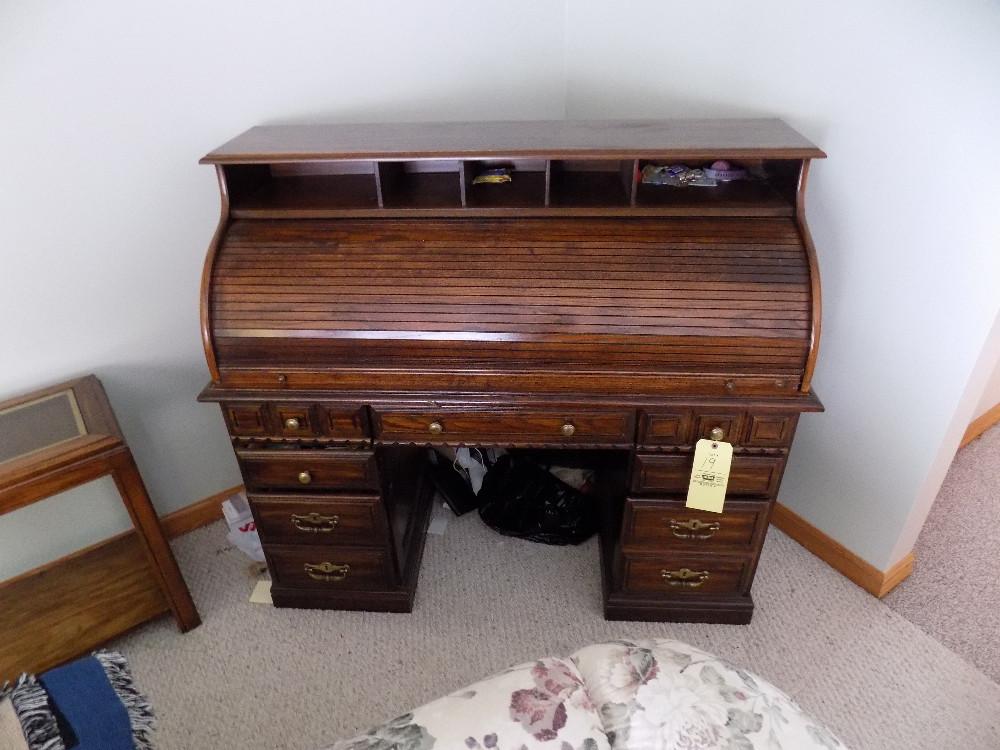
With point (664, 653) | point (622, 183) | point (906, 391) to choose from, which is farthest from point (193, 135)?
point (906, 391)

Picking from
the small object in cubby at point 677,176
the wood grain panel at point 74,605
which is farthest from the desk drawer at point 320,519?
the small object in cubby at point 677,176

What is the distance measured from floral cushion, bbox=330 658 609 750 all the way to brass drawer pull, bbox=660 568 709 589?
26.7 inches

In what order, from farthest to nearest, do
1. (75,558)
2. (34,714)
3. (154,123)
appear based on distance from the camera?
(75,558), (154,123), (34,714)

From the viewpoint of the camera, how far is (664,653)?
0.97 meters

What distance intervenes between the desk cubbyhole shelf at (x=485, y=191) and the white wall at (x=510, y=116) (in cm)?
22

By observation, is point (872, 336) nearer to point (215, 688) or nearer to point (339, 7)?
point (339, 7)

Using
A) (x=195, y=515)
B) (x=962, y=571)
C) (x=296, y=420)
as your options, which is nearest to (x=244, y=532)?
(x=195, y=515)

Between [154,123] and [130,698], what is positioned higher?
[154,123]

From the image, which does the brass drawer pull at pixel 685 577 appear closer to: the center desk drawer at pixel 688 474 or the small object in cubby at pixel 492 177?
the center desk drawer at pixel 688 474

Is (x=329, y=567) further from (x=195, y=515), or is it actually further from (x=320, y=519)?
(x=195, y=515)

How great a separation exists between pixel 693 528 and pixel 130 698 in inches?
42.7

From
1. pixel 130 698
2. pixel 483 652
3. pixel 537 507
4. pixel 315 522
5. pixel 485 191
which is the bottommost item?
pixel 483 652

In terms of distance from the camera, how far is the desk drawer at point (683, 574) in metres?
1.49

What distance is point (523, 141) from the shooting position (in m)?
1.31
